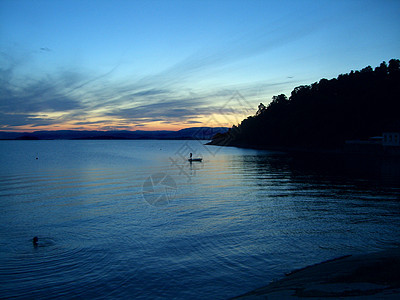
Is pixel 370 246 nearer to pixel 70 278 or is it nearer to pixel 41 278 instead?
pixel 70 278

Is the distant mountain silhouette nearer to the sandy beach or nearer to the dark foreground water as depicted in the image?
the dark foreground water

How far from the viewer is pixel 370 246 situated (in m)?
12.8

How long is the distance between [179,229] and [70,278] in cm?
660

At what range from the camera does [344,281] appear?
28.8 ft

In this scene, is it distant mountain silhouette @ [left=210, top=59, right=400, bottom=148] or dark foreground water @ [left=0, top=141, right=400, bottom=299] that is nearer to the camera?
dark foreground water @ [left=0, top=141, right=400, bottom=299]

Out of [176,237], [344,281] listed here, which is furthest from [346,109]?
[344,281]

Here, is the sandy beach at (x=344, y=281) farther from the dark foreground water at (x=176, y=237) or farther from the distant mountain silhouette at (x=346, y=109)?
the distant mountain silhouette at (x=346, y=109)

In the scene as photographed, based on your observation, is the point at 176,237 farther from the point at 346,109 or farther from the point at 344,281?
the point at 346,109

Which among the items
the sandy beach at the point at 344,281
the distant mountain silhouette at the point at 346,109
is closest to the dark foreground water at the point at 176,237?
the sandy beach at the point at 344,281

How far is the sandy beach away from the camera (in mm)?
7734

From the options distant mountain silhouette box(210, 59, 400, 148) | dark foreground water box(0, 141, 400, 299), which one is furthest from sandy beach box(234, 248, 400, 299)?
distant mountain silhouette box(210, 59, 400, 148)

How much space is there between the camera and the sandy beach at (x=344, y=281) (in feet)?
25.4

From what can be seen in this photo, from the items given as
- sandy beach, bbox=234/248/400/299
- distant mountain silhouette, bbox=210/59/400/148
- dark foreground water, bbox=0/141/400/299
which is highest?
distant mountain silhouette, bbox=210/59/400/148

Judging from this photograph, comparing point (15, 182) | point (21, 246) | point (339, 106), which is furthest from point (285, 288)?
point (339, 106)
